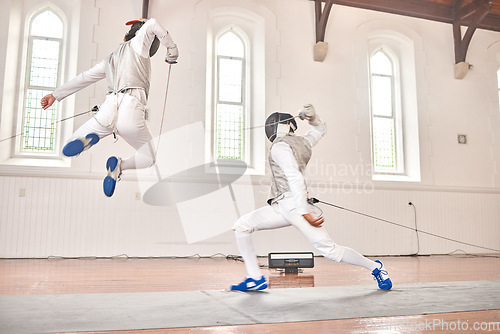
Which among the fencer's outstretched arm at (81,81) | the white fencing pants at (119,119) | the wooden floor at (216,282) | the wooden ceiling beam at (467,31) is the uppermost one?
the wooden ceiling beam at (467,31)

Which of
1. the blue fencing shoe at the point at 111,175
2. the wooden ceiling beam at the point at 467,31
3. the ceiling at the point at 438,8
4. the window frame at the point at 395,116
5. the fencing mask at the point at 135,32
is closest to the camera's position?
the blue fencing shoe at the point at 111,175

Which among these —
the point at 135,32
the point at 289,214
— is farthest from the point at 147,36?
the point at 289,214

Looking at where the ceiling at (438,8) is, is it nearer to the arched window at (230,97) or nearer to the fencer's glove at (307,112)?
the arched window at (230,97)

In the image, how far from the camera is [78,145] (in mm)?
2549

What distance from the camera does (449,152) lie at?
26.1 ft

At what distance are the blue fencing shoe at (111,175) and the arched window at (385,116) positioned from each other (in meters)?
5.93

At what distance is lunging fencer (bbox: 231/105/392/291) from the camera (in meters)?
2.81

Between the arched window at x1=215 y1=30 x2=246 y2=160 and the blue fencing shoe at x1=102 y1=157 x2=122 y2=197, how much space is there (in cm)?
428

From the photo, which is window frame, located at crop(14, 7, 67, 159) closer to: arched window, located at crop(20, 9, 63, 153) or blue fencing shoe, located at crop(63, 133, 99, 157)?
arched window, located at crop(20, 9, 63, 153)

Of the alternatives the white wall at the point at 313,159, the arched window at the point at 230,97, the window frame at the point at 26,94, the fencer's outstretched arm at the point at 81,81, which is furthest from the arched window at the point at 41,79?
the fencer's outstretched arm at the point at 81,81

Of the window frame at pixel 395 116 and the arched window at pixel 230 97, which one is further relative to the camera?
the window frame at pixel 395 116

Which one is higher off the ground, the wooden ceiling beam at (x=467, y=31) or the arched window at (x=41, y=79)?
the wooden ceiling beam at (x=467, y=31)

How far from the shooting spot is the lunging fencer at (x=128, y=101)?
2.64 metres

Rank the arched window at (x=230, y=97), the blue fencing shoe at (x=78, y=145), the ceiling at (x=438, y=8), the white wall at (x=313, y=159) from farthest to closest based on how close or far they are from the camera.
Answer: the ceiling at (x=438, y=8), the arched window at (x=230, y=97), the white wall at (x=313, y=159), the blue fencing shoe at (x=78, y=145)
